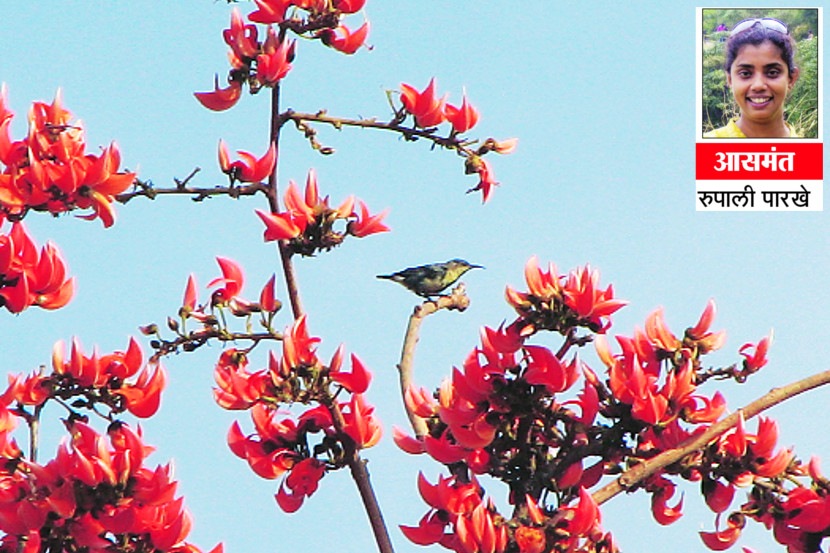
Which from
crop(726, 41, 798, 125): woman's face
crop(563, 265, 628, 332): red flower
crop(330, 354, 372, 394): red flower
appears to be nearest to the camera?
crop(563, 265, 628, 332): red flower

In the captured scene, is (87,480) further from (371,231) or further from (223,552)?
(371,231)

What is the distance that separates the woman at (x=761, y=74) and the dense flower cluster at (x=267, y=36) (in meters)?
2.66

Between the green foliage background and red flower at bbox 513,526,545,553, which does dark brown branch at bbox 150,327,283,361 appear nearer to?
red flower at bbox 513,526,545,553

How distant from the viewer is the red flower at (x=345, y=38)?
9.94 ft

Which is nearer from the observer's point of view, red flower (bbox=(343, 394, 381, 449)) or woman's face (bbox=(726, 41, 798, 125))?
red flower (bbox=(343, 394, 381, 449))

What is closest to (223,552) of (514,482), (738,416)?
(514,482)

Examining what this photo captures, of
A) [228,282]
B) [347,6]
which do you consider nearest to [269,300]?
[228,282]

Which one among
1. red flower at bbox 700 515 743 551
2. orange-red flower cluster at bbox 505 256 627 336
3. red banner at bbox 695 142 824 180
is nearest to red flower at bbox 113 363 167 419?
orange-red flower cluster at bbox 505 256 627 336

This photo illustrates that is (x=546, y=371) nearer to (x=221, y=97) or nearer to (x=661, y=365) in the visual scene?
(x=661, y=365)

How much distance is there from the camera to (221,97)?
297cm

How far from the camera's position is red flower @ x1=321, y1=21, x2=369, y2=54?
9.94 feet

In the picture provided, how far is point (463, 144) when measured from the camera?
121 inches

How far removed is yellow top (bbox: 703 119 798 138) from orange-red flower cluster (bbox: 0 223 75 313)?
3.35 meters

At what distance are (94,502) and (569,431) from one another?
842 mm
